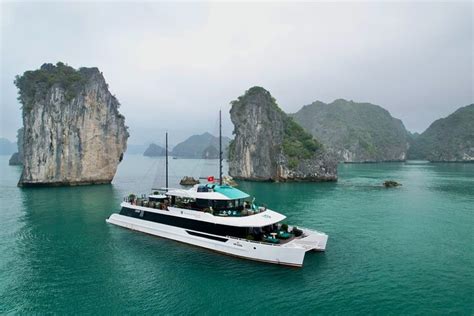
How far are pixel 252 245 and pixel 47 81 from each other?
60.3m

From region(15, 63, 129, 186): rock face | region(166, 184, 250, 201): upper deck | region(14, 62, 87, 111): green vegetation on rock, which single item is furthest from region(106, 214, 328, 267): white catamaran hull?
region(14, 62, 87, 111): green vegetation on rock

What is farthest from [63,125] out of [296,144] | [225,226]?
[296,144]

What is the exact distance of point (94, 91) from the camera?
206 feet

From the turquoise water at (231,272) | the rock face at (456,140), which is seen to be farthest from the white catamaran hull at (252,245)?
the rock face at (456,140)

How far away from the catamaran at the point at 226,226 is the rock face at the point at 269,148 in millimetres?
51024

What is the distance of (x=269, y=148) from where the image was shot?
3105 inches

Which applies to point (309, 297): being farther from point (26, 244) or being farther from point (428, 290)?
point (26, 244)

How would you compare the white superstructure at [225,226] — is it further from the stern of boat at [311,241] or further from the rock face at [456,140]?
the rock face at [456,140]

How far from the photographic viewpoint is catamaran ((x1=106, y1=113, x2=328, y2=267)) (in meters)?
20.4

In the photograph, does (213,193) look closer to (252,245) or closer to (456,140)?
(252,245)

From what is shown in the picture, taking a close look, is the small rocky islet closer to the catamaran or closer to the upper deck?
the catamaran

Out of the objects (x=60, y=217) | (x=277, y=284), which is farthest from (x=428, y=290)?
(x=60, y=217)

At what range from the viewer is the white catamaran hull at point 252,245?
19625mm

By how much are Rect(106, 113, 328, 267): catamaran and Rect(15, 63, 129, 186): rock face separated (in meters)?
40.5
